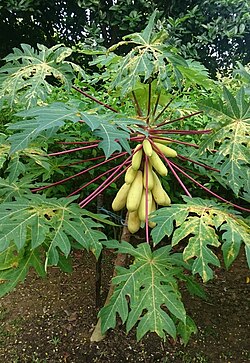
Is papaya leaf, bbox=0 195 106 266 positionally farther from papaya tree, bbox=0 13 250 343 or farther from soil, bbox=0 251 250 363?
soil, bbox=0 251 250 363

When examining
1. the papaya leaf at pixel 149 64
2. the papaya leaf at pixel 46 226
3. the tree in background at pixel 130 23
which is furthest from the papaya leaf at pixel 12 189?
the tree in background at pixel 130 23

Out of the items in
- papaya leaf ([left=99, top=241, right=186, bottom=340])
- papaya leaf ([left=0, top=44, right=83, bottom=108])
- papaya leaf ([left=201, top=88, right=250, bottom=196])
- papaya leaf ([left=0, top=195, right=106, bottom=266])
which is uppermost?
papaya leaf ([left=0, top=44, right=83, bottom=108])

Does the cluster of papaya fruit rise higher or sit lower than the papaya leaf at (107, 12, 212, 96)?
lower

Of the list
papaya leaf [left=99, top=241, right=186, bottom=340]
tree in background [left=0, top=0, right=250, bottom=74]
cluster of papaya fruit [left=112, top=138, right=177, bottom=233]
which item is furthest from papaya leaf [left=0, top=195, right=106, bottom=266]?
tree in background [left=0, top=0, right=250, bottom=74]

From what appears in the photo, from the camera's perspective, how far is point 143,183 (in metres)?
1.48

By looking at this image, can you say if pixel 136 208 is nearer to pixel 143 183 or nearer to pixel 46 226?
pixel 143 183

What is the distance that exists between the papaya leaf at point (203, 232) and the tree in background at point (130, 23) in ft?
8.38

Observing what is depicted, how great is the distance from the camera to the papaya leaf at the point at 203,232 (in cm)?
109

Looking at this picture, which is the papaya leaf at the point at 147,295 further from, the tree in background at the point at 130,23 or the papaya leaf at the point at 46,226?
the tree in background at the point at 130,23

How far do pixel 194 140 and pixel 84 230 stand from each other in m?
1.24

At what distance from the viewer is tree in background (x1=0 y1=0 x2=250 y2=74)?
3744mm

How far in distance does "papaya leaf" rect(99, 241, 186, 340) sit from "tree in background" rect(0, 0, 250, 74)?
262 centimetres

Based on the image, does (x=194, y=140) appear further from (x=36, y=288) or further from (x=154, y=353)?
(x=36, y=288)

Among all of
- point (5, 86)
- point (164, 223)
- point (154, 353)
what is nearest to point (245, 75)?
point (164, 223)
